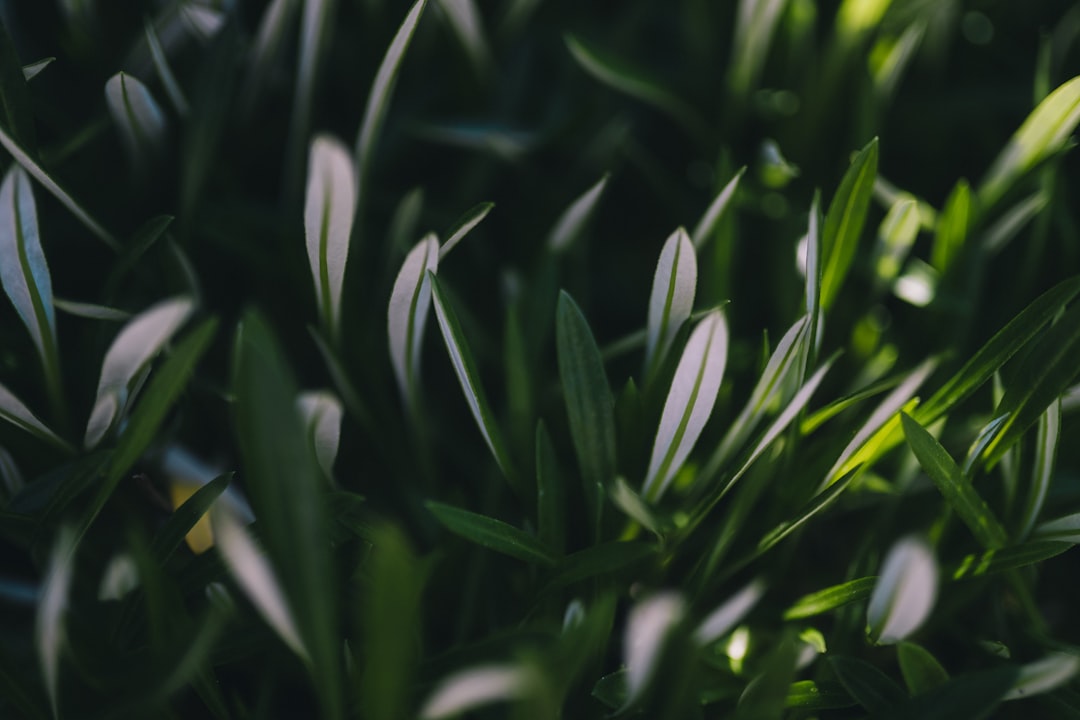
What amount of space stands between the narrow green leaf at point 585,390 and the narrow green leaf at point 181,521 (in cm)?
14

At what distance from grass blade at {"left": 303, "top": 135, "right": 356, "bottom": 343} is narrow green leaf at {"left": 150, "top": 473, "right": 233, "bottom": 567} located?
0.28 feet

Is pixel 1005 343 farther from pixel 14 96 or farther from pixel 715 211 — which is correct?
pixel 14 96

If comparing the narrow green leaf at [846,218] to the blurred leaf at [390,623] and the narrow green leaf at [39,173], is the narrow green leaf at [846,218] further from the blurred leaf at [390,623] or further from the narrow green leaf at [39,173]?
the narrow green leaf at [39,173]

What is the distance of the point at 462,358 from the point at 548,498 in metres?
0.07

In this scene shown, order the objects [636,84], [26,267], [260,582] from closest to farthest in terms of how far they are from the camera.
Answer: [260,582]
[26,267]
[636,84]

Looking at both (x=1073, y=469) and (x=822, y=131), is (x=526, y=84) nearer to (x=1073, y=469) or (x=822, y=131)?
(x=822, y=131)

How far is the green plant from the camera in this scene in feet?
1.01

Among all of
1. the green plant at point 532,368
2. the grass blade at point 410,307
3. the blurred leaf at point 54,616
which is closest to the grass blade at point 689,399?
the green plant at point 532,368

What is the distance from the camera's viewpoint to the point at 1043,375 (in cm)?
34

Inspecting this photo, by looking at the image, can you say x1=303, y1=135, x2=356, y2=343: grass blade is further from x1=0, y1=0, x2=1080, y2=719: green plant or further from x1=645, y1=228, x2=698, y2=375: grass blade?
x1=645, y1=228, x2=698, y2=375: grass blade

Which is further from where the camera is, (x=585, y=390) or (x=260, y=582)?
(x=585, y=390)

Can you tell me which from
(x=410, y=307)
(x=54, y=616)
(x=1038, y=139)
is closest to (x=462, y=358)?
(x=410, y=307)

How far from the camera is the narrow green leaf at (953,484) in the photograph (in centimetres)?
32

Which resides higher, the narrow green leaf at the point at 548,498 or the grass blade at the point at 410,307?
the grass blade at the point at 410,307
